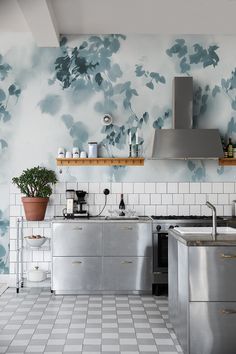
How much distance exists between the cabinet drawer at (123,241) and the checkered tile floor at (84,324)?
0.51 metres

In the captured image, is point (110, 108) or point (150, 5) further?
point (110, 108)

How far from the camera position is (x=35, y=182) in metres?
5.76

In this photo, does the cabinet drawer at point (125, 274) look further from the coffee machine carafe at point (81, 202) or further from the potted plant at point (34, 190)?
the potted plant at point (34, 190)

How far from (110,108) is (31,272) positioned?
7.61ft

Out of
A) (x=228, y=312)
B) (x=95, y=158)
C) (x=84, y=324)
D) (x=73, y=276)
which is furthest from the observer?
(x=95, y=158)

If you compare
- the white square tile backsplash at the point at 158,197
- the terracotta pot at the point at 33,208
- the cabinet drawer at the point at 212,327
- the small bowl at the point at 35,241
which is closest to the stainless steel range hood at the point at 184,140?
the white square tile backsplash at the point at 158,197

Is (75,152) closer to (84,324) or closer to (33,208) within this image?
(33,208)

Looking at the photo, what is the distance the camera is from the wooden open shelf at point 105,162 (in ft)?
19.8

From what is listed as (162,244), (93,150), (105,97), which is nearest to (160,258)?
(162,244)

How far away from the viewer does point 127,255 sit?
549 centimetres

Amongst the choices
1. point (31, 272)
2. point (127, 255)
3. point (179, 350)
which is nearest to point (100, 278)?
point (127, 255)

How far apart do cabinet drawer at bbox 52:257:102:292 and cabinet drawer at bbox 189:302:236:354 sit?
234 cm

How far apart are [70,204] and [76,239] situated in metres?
0.54

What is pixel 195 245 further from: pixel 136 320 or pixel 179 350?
pixel 136 320
